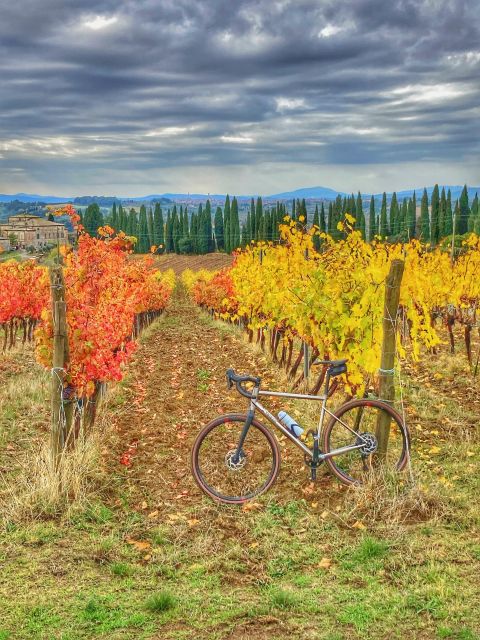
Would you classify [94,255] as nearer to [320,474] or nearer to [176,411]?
[176,411]

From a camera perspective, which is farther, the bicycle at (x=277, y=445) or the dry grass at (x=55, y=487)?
the bicycle at (x=277, y=445)

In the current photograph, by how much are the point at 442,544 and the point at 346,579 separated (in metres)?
1.00

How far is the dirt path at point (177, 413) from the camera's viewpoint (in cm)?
670

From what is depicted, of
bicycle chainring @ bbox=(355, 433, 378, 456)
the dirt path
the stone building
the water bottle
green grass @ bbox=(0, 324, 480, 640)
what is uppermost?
the stone building

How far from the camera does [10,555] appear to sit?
527 centimetres

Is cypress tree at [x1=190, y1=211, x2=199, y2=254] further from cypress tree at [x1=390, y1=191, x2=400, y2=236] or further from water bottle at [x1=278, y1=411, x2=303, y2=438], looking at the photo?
water bottle at [x1=278, y1=411, x2=303, y2=438]

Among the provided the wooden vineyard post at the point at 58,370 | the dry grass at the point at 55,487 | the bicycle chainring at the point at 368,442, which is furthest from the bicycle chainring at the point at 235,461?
the wooden vineyard post at the point at 58,370

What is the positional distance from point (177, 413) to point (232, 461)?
405 centimetres

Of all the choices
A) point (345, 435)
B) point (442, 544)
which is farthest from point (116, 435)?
point (442, 544)

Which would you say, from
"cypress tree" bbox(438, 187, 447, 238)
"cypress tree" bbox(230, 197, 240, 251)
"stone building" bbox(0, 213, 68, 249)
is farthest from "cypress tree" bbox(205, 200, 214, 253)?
"cypress tree" bbox(438, 187, 447, 238)

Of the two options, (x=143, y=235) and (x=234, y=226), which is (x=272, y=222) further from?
(x=143, y=235)

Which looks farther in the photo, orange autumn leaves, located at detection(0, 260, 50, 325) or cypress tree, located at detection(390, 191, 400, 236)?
cypress tree, located at detection(390, 191, 400, 236)

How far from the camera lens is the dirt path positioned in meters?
6.70

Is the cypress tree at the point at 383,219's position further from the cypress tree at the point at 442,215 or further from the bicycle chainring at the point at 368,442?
the bicycle chainring at the point at 368,442
